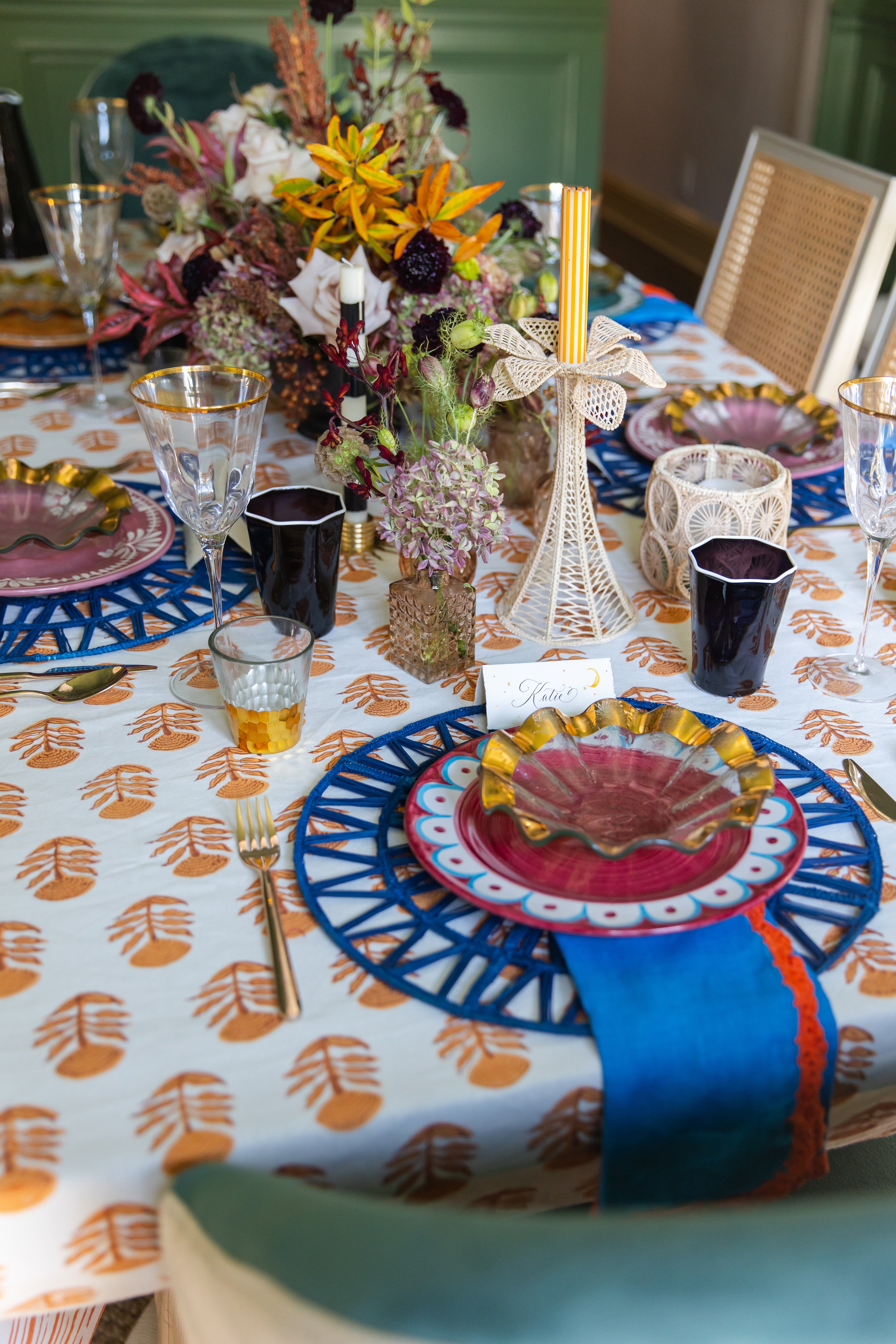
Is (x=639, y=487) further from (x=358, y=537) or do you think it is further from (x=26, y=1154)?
(x=26, y=1154)

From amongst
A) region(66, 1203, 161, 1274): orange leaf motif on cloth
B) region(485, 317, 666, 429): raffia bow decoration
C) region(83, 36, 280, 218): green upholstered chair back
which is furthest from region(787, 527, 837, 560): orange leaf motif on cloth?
region(83, 36, 280, 218): green upholstered chair back

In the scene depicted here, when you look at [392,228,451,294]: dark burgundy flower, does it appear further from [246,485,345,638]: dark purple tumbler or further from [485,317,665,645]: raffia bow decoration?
[246,485,345,638]: dark purple tumbler

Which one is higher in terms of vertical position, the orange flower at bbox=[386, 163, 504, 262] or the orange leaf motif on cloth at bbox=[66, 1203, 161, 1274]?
the orange flower at bbox=[386, 163, 504, 262]

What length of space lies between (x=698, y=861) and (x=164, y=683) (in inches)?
18.2

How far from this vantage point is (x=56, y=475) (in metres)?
1.16

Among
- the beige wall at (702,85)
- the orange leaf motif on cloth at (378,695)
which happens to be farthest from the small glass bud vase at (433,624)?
the beige wall at (702,85)

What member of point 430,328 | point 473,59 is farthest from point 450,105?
point 473,59

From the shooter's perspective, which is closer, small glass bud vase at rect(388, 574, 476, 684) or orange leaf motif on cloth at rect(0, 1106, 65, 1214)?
orange leaf motif on cloth at rect(0, 1106, 65, 1214)

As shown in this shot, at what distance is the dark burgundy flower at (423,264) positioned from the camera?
1037mm

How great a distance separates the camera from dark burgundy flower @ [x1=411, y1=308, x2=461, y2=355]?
2.83 feet

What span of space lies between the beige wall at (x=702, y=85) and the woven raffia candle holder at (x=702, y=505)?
11.9ft

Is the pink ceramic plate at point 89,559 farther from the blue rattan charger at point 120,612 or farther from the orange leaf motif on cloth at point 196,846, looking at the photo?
the orange leaf motif on cloth at point 196,846

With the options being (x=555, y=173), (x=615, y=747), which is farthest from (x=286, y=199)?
(x=555, y=173)

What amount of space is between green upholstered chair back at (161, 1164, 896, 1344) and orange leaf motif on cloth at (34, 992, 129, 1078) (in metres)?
0.18
